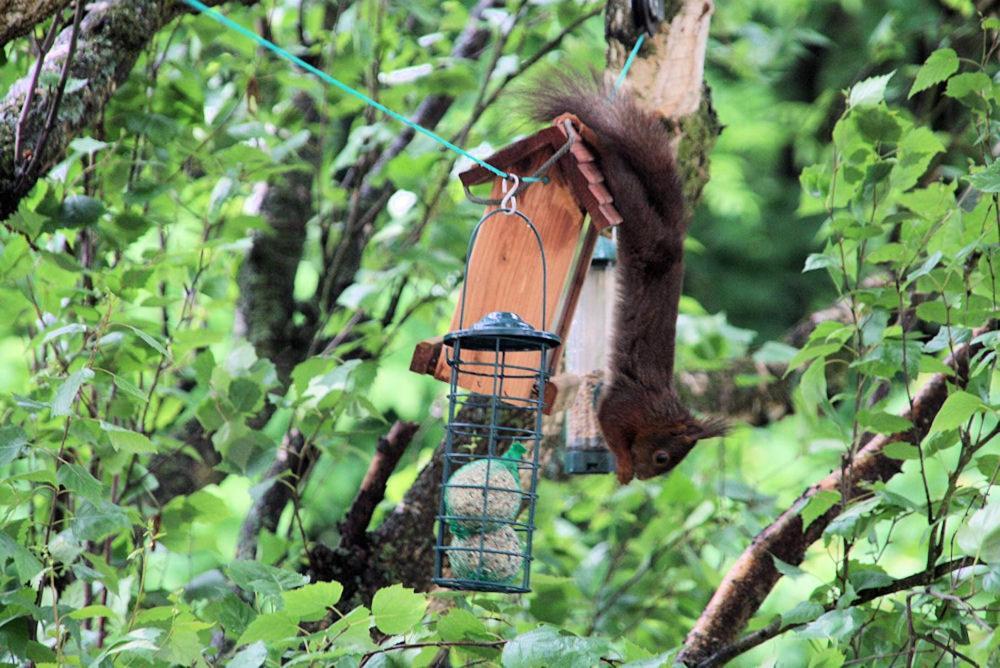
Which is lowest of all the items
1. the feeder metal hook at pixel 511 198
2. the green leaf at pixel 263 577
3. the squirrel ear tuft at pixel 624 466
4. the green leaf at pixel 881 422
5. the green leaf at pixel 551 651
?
the green leaf at pixel 551 651

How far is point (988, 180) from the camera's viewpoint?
138 cm

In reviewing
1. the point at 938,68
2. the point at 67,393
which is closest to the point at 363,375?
the point at 67,393

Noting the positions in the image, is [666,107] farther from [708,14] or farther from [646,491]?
[646,491]

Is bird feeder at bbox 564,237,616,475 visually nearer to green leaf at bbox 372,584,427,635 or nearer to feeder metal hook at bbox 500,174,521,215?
feeder metal hook at bbox 500,174,521,215

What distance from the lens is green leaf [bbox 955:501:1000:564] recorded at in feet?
3.80

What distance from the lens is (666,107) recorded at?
2.08 metres

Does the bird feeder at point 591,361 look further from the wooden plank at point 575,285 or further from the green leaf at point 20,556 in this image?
the green leaf at point 20,556

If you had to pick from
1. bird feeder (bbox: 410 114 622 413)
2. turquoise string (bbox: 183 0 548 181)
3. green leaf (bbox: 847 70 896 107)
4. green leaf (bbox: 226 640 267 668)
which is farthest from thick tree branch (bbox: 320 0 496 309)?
green leaf (bbox: 226 640 267 668)

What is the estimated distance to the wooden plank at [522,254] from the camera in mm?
1795

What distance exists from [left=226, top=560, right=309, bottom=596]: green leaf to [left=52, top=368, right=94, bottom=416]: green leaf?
292 millimetres

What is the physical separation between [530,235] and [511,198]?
0.11 metres

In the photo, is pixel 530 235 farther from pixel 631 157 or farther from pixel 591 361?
pixel 591 361

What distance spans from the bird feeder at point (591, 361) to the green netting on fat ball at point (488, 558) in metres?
0.41

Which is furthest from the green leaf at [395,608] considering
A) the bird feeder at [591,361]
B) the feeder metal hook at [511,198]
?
the bird feeder at [591,361]
